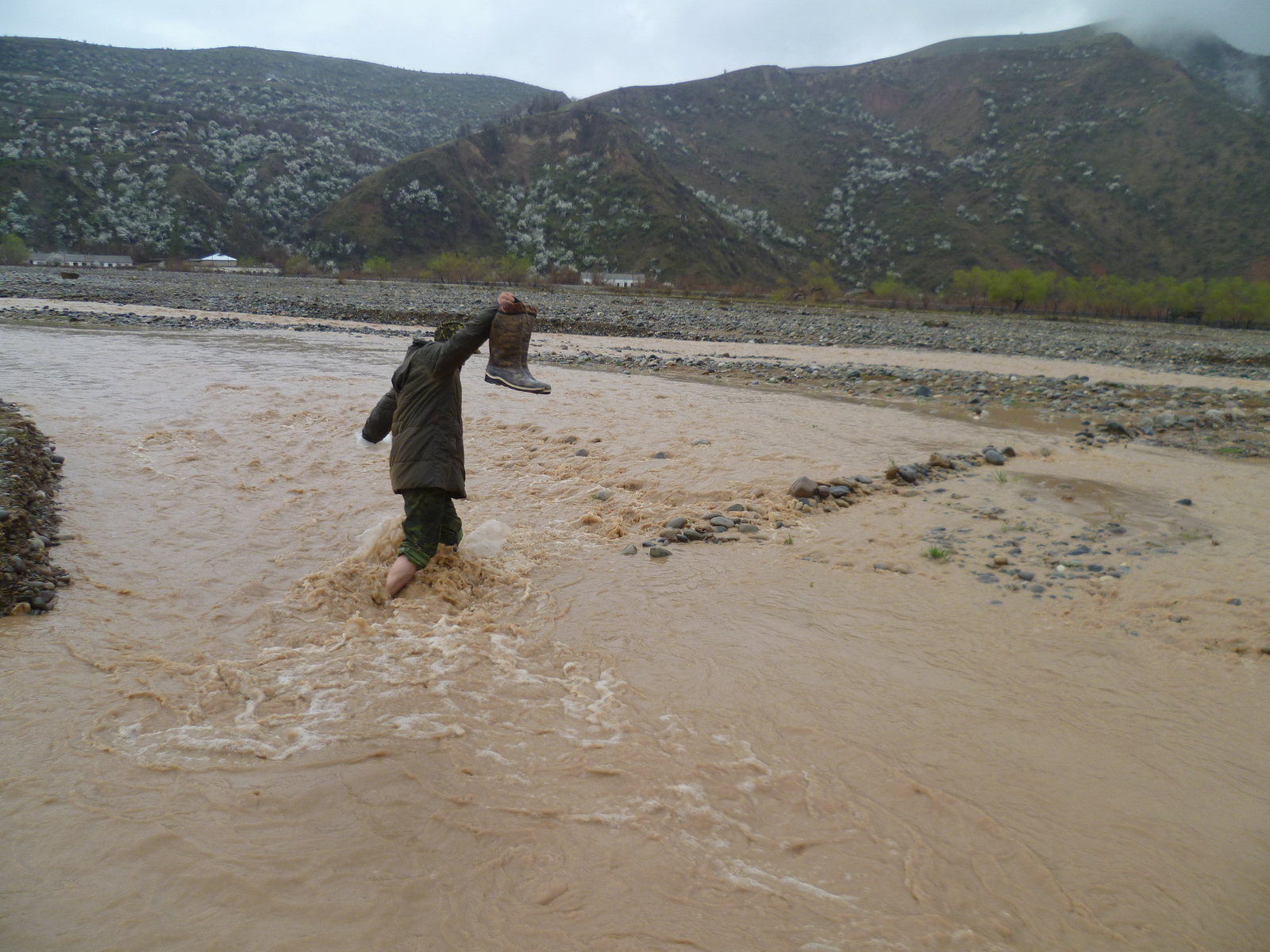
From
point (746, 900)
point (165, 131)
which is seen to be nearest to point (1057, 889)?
point (746, 900)

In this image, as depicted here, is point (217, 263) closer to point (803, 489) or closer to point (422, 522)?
point (803, 489)

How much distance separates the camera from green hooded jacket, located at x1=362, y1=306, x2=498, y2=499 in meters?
4.89

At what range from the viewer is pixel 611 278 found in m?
69.0

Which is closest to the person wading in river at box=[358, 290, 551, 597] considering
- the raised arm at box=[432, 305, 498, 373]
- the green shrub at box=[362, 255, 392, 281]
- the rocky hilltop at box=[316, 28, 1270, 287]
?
the raised arm at box=[432, 305, 498, 373]

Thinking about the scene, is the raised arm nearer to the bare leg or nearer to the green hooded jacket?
the green hooded jacket

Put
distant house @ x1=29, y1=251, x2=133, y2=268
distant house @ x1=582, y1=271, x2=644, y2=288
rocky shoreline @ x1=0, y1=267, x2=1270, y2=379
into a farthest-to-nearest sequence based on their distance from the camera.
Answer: distant house @ x1=582, y1=271, x2=644, y2=288
distant house @ x1=29, y1=251, x2=133, y2=268
rocky shoreline @ x1=0, y1=267, x2=1270, y2=379

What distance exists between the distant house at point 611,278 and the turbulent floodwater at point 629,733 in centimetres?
5744

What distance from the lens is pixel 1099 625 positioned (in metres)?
4.91

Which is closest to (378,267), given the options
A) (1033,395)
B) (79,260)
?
(79,260)

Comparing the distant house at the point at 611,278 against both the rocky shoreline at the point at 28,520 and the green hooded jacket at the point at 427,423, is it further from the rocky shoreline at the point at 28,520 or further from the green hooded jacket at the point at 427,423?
the green hooded jacket at the point at 427,423

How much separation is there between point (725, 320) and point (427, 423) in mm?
28945

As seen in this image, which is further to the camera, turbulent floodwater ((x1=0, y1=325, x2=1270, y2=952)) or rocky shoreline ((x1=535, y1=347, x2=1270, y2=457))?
rocky shoreline ((x1=535, y1=347, x2=1270, y2=457))

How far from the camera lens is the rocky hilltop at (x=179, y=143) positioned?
73.8 metres

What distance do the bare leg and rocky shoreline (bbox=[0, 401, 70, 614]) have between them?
214 centimetres
